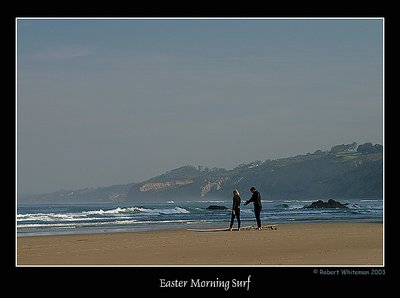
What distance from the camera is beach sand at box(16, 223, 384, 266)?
48.1 feet

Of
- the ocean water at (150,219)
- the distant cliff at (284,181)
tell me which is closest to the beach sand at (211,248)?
the ocean water at (150,219)

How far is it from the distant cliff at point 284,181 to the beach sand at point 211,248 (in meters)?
59.8

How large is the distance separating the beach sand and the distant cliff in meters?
59.8

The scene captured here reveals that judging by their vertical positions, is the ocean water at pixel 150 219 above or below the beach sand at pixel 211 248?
below

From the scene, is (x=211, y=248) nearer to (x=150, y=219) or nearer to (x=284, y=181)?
(x=150, y=219)

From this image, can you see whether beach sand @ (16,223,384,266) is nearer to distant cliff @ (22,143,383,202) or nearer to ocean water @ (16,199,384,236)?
ocean water @ (16,199,384,236)

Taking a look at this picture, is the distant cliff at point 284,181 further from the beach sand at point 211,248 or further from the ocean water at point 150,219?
the beach sand at point 211,248

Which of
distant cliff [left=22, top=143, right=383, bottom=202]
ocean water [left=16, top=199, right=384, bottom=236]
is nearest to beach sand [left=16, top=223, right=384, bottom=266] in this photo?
ocean water [left=16, top=199, right=384, bottom=236]

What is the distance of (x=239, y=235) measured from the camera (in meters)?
20.1

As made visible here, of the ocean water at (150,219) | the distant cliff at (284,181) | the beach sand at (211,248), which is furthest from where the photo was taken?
the distant cliff at (284,181)

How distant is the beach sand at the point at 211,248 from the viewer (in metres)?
14.7

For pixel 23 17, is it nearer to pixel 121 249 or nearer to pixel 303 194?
pixel 121 249
